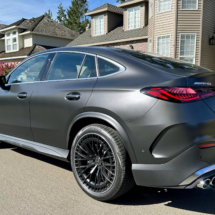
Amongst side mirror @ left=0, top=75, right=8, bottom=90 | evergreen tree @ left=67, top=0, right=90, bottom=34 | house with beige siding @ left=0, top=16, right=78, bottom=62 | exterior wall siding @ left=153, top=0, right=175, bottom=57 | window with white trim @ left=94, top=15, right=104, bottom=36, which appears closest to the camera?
side mirror @ left=0, top=75, right=8, bottom=90

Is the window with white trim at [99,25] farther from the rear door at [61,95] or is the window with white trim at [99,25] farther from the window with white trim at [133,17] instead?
the rear door at [61,95]

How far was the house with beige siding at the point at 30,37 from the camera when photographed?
29234 millimetres

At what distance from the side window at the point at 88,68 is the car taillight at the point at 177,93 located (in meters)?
0.88

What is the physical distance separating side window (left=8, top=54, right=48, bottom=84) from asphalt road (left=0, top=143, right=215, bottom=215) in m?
1.40

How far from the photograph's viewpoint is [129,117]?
2539 millimetres

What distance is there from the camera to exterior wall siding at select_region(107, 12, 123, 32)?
21.5 meters

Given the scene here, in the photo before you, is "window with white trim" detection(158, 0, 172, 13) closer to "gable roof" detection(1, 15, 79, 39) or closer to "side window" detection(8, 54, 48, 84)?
"side window" detection(8, 54, 48, 84)

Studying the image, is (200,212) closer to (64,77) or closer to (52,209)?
(52,209)

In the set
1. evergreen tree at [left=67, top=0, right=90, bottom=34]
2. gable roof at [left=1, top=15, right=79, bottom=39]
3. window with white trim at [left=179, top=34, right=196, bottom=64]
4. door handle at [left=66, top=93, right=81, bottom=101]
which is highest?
evergreen tree at [left=67, top=0, right=90, bottom=34]

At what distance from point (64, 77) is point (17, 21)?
106 feet

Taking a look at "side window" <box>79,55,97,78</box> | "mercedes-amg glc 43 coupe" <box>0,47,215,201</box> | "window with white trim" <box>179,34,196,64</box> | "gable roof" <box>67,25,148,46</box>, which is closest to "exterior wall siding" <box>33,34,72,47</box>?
"gable roof" <box>67,25,148,46</box>

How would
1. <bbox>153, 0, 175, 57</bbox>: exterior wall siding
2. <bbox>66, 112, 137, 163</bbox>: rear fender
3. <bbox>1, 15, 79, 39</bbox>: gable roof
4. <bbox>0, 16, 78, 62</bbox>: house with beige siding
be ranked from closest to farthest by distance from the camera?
<bbox>66, 112, 137, 163</bbox>: rear fender, <bbox>153, 0, 175, 57</bbox>: exterior wall siding, <bbox>0, 16, 78, 62</bbox>: house with beige siding, <bbox>1, 15, 79, 39</bbox>: gable roof

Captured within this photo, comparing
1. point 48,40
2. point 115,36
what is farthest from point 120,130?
point 48,40

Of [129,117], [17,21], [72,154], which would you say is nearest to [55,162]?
[72,154]
